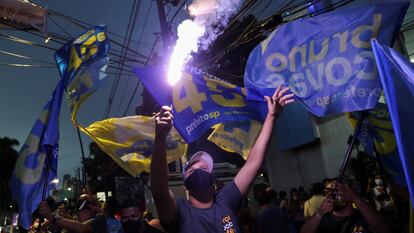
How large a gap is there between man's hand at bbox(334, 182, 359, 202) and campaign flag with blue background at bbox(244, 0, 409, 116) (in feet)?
2.51

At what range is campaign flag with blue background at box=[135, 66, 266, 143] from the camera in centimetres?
518

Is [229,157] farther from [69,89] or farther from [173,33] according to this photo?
[69,89]

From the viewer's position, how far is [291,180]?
15031 millimetres

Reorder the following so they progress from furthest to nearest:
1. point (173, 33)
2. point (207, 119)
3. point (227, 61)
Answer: point (227, 61)
point (173, 33)
point (207, 119)

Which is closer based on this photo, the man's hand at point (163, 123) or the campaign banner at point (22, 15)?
the man's hand at point (163, 123)

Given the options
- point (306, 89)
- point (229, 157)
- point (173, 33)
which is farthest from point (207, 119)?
point (229, 157)

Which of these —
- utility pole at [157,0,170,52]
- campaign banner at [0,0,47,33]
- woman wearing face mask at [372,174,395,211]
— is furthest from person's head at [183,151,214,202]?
utility pole at [157,0,170,52]

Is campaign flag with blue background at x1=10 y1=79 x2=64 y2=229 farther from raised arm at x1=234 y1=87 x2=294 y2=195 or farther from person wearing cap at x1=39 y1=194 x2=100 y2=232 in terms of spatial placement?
raised arm at x1=234 y1=87 x2=294 y2=195

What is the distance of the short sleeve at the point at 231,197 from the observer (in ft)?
8.79

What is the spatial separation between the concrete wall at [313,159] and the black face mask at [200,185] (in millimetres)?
10431

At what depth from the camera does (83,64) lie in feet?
19.3

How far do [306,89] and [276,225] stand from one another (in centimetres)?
282

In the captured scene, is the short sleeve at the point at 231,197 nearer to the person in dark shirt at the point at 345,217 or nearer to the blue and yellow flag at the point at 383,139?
the person in dark shirt at the point at 345,217

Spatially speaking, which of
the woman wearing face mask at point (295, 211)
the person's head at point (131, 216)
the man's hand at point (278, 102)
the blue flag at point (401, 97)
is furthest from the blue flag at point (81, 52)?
the woman wearing face mask at point (295, 211)
